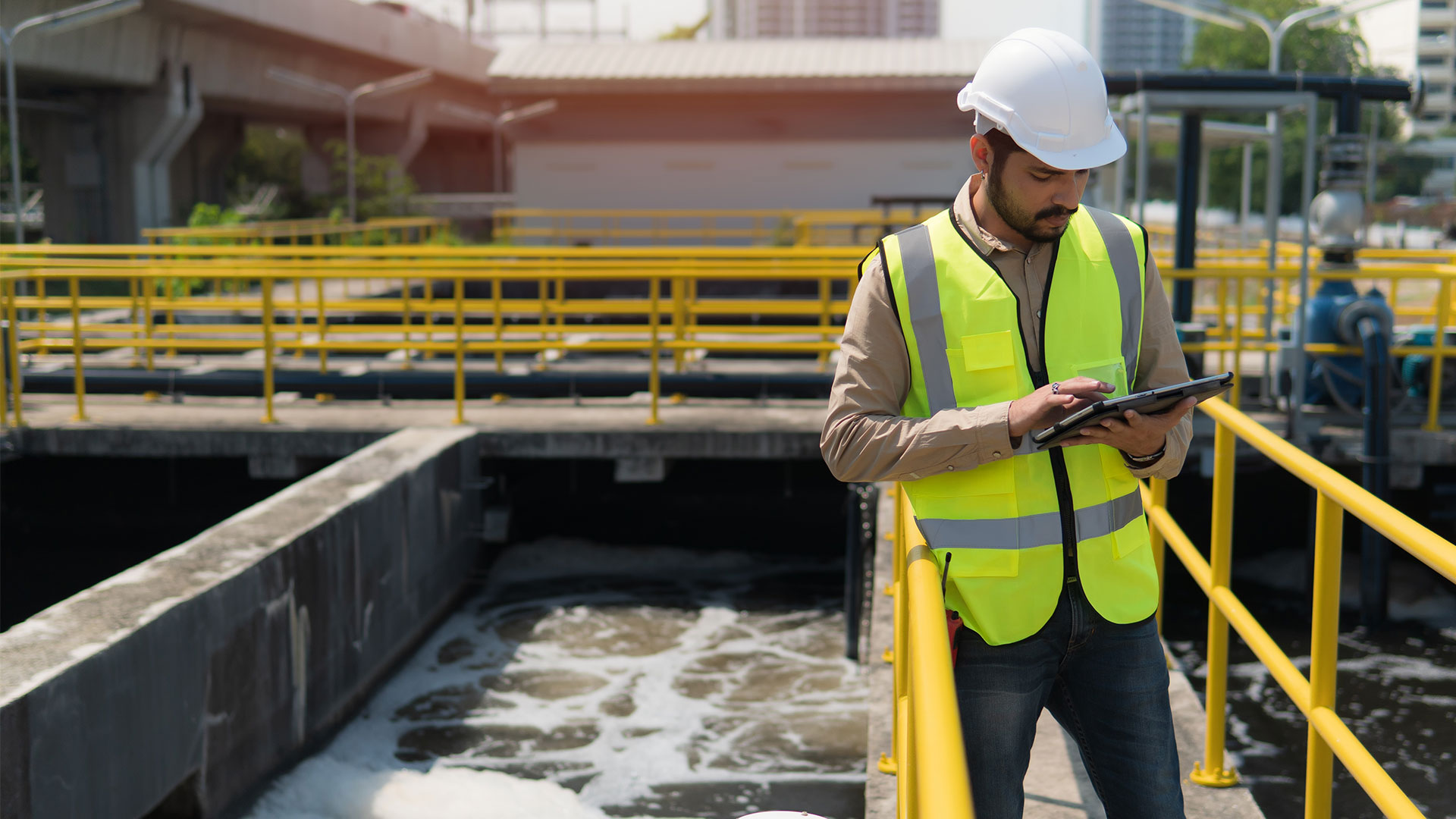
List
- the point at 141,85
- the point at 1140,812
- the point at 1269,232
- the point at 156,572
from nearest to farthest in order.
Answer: the point at 1140,812
the point at 156,572
the point at 1269,232
the point at 141,85

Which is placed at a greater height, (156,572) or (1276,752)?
(156,572)

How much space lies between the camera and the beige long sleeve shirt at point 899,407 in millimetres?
Result: 2150

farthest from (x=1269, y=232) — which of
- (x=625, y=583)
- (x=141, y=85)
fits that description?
(x=141, y=85)

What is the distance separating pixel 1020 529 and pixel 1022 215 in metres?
0.51

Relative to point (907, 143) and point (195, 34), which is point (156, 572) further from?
point (195, 34)

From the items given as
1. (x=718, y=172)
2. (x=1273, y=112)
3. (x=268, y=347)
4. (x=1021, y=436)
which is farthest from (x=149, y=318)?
(x=718, y=172)

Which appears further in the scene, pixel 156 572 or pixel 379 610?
pixel 379 610

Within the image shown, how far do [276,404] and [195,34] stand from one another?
21.8m

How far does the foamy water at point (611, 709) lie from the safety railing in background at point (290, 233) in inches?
401

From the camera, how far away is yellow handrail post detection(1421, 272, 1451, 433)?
8.75 meters

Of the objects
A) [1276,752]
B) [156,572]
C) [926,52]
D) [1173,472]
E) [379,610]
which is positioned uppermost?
[926,52]

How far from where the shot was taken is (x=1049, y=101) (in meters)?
2.18

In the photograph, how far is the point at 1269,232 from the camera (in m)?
9.10

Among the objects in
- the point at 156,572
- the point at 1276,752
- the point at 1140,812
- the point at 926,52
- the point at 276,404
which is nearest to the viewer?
the point at 1140,812
